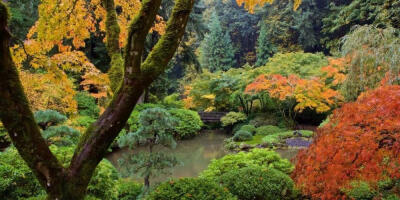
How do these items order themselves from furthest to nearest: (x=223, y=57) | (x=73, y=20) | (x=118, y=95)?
(x=223, y=57) → (x=73, y=20) → (x=118, y=95)

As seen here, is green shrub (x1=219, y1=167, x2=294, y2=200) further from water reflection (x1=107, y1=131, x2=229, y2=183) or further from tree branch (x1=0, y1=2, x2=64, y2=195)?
water reflection (x1=107, y1=131, x2=229, y2=183)

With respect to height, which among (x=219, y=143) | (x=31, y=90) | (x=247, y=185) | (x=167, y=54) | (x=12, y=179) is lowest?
(x=219, y=143)

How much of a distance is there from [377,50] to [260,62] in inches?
680

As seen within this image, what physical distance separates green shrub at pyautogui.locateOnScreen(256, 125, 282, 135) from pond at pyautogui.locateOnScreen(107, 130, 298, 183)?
1.64m

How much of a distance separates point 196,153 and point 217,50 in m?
18.3

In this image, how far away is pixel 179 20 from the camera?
224 cm

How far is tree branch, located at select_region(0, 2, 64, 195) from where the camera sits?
1697mm

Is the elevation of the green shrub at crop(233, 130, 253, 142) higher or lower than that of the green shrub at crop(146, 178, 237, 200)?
lower

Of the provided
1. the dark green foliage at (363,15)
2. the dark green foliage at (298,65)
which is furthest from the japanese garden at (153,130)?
the dark green foliage at (363,15)

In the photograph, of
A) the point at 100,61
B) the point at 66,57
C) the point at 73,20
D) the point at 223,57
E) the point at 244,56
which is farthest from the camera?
the point at 244,56

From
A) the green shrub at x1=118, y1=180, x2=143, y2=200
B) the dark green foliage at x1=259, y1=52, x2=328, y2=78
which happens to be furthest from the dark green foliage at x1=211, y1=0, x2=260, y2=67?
the green shrub at x1=118, y1=180, x2=143, y2=200

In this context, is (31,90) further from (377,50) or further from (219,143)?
(377,50)

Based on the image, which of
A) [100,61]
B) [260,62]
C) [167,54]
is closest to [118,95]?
[167,54]

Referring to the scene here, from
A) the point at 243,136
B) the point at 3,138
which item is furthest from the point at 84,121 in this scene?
the point at 243,136
